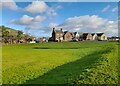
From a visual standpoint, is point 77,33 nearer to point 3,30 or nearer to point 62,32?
point 62,32

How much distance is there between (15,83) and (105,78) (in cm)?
593

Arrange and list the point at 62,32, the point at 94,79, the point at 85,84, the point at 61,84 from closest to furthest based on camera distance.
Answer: the point at 85,84 < the point at 94,79 < the point at 61,84 < the point at 62,32

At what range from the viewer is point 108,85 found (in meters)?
10.6

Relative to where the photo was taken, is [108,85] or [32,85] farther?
[32,85]

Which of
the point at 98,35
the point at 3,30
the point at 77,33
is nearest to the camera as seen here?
the point at 3,30

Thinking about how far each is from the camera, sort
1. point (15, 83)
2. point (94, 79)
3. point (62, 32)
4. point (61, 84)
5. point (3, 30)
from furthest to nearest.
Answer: point (62, 32)
point (3, 30)
point (15, 83)
point (61, 84)
point (94, 79)

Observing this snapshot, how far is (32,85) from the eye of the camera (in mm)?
14047

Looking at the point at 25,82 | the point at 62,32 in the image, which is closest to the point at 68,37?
the point at 62,32

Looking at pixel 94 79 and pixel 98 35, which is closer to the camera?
pixel 94 79

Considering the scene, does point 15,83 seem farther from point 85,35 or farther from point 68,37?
point 85,35

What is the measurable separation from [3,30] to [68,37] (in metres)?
50.7

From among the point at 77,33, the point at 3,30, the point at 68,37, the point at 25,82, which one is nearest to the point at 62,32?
the point at 68,37

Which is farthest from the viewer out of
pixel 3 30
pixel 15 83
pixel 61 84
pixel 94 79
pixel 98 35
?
pixel 98 35

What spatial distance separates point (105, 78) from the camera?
11.8 metres
